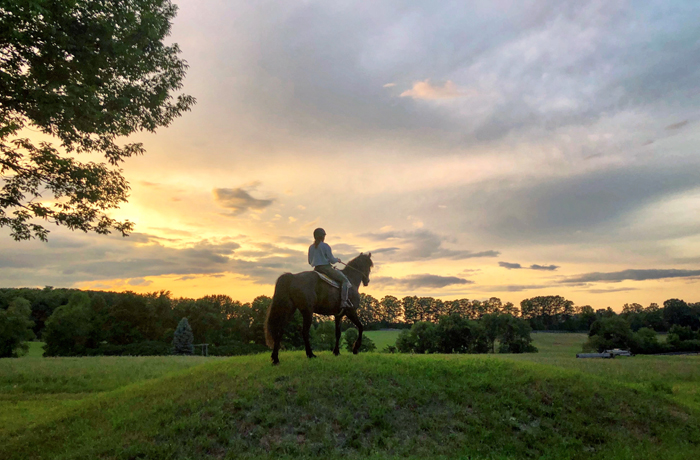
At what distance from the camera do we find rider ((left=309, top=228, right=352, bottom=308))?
14156mm

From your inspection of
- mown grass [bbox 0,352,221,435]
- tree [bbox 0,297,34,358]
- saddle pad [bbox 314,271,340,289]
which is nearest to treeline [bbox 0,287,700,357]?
tree [bbox 0,297,34,358]

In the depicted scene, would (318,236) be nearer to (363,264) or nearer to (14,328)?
(363,264)

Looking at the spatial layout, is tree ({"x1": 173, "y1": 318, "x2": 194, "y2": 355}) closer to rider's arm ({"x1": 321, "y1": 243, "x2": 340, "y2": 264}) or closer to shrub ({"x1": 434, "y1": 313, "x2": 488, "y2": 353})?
shrub ({"x1": 434, "y1": 313, "x2": 488, "y2": 353})

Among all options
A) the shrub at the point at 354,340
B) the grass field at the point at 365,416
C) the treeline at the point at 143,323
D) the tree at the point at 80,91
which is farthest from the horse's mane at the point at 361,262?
the treeline at the point at 143,323

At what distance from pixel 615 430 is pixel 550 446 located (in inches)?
102

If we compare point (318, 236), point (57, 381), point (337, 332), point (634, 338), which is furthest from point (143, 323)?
point (634, 338)

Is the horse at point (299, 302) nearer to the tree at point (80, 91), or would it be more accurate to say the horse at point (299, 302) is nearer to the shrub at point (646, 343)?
the tree at point (80, 91)

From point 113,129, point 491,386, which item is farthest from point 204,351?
point 491,386

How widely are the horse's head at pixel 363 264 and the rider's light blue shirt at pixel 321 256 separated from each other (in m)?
1.57

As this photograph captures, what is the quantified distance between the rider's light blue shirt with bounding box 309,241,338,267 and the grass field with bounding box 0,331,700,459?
11.6 feet

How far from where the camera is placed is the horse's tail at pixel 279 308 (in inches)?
518

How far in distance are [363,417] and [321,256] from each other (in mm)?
5690

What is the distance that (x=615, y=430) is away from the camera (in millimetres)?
11500

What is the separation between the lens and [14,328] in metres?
46.6
